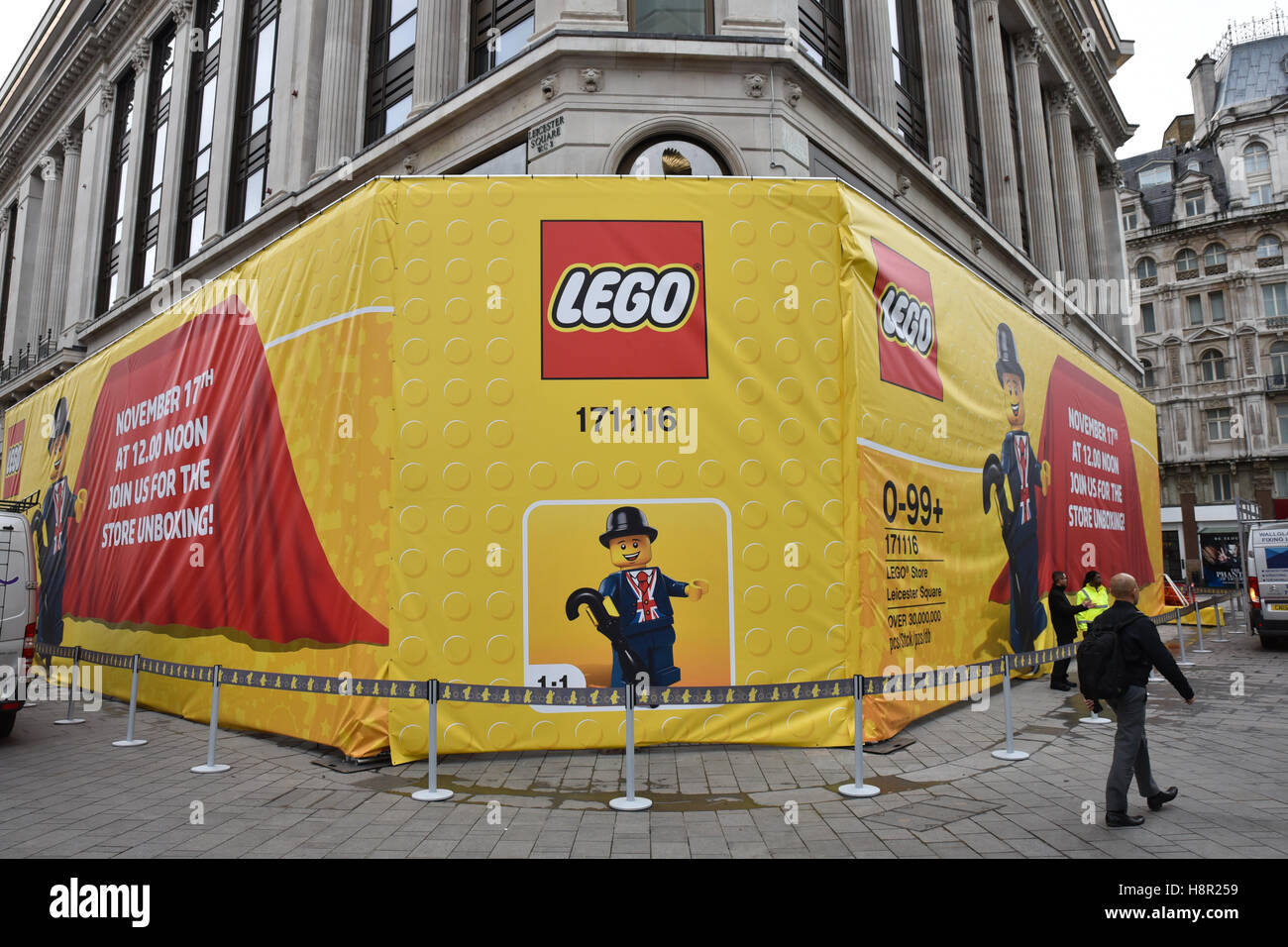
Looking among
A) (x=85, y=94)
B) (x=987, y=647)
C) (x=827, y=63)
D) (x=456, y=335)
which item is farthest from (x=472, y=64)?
(x=85, y=94)

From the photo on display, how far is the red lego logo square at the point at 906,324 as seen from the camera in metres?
8.99

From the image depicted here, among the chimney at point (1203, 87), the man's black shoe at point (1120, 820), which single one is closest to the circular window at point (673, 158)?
the man's black shoe at point (1120, 820)

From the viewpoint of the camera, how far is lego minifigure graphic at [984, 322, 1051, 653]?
11.8m

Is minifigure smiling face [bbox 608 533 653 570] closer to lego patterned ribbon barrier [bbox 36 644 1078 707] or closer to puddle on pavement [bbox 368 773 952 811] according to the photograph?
lego patterned ribbon barrier [bbox 36 644 1078 707]

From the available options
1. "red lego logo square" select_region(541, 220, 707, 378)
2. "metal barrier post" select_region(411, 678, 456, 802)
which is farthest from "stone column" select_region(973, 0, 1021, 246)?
"metal barrier post" select_region(411, 678, 456, 802)

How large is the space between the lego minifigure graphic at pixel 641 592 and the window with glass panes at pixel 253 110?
20331mm

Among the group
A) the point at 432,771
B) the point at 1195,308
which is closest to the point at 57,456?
the point at 432,771

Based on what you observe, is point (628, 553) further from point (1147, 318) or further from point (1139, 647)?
point (1147, 318)

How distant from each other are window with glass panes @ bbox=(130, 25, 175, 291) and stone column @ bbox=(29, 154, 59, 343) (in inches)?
441

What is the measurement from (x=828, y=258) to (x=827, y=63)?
1109 cm

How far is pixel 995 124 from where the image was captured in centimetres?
2508

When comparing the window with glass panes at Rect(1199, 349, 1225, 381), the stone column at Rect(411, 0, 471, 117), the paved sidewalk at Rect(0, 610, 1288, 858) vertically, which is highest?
the window with glass panes at Rect(1199, 349, 1225, 381)

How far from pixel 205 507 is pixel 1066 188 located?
3342 cm
